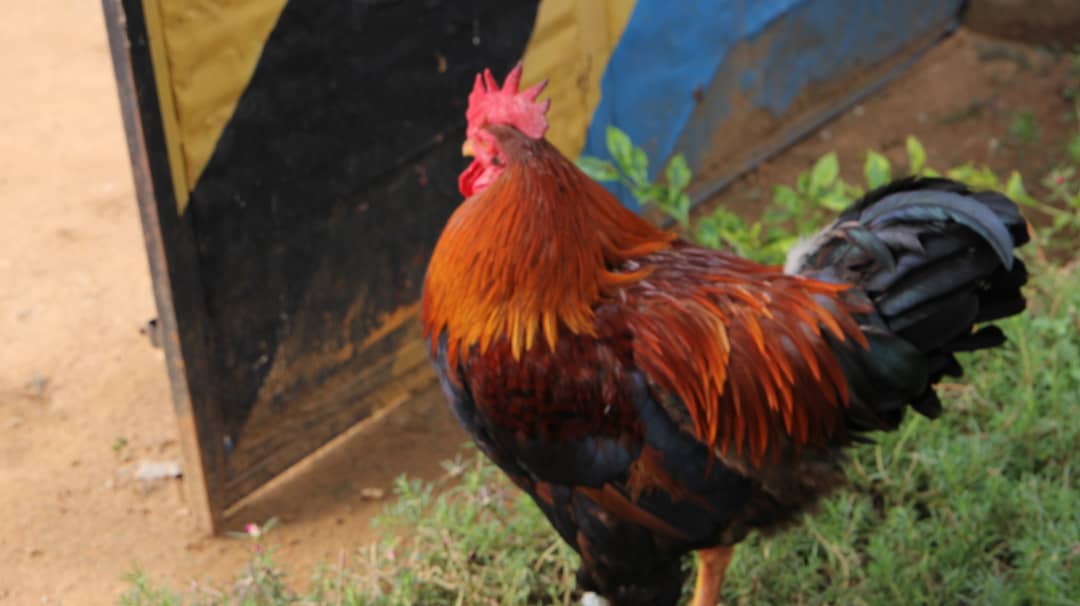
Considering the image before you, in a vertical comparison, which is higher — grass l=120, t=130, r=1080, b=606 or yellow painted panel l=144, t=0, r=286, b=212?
A: yellow painted panel l=144, t=0, r=286, b=212

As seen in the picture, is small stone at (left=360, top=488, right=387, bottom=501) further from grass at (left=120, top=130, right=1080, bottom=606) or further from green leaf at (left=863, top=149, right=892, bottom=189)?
green leaf at (left=863, top=149, right=892, bottom=189)

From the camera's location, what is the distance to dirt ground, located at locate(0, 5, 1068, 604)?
13.1 feet

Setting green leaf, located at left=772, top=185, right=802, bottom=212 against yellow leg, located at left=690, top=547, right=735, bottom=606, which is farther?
green leaf, located at left=772, top=185, right=802, bottom=212

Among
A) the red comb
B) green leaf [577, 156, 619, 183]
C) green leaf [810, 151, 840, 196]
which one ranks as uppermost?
the red comb

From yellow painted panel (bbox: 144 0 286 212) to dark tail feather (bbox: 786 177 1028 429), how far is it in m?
1.88

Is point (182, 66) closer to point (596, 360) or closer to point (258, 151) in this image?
point (258, 151)

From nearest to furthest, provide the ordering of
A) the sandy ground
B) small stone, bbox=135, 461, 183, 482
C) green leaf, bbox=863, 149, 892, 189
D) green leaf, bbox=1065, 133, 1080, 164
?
the sandy ground, small stone, bbox=135, 461, 183, 482, green leaf, bbox=863, 149, 892, 189, green leaf, bbox=1065, 133, 1080, 164

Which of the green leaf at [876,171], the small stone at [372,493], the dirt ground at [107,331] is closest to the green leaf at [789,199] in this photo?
the green leaf at [876,171]

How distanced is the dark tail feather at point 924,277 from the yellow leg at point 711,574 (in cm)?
56

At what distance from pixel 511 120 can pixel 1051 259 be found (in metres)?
3.48

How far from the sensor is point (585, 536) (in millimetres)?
3100

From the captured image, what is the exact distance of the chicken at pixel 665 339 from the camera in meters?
2.88

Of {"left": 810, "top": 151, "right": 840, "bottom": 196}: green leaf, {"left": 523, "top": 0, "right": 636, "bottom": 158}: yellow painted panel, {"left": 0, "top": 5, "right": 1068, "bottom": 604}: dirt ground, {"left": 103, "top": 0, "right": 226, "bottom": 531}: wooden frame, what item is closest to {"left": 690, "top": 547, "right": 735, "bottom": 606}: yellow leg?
{"left": 0, "top": 5, "right": 1068, "bottom": 604}: dirt ground

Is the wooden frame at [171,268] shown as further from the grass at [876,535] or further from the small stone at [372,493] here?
the small stone at [372,493]
